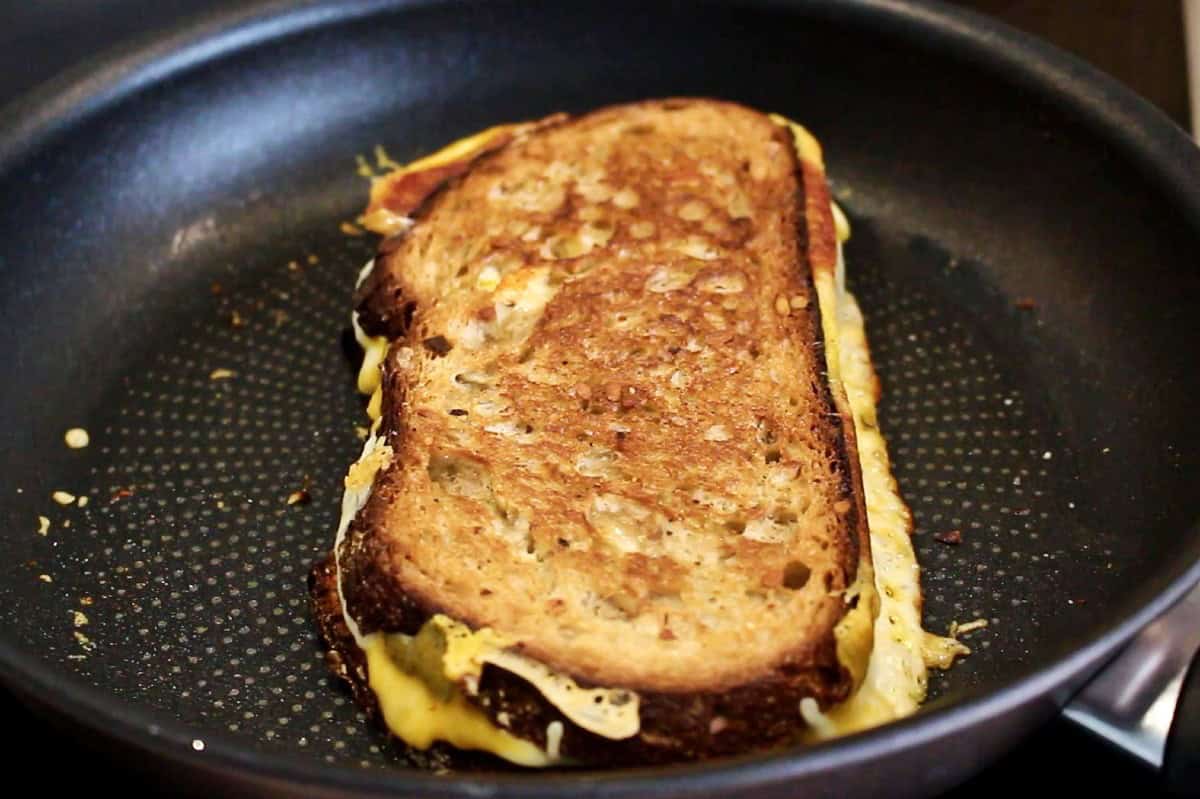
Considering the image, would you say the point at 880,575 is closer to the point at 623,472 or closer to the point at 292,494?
the point at 623,472

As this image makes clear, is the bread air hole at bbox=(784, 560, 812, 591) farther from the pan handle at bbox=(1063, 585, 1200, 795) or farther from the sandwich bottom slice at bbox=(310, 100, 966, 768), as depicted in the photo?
the pan handle at bbox=(1063, 585, 1200, 795)

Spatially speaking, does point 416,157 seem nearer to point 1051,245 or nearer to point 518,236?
point 518,236

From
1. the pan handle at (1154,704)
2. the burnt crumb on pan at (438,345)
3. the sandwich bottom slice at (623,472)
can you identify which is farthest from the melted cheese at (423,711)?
the pan handle at (1154,704)

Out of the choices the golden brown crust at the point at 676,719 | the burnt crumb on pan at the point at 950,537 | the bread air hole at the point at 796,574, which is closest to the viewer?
the golden brown crust at the point at 676,719

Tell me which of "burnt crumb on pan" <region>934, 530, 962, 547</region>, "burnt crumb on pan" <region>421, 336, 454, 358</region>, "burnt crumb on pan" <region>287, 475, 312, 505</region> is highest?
"burnt crumb on pan" <region>421, 336, 454, 358</region>

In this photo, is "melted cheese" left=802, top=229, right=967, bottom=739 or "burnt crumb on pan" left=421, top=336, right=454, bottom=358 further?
"burnt crumb on pan" left=421, top=336, right=454, bottom=358

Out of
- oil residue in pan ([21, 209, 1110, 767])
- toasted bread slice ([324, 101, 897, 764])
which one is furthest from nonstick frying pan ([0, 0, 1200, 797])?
toasted bread slice ([324, 101, 897, 764])

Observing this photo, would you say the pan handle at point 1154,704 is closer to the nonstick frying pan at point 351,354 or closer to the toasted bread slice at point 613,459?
the nonstick frying pan at point 351,354

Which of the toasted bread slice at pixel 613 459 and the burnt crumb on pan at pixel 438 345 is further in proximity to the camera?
the burnt crumb on pan at pixel 438 345

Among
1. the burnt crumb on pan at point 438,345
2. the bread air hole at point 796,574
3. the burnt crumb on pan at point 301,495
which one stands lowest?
the burnt crumb on pan at point 301,495
